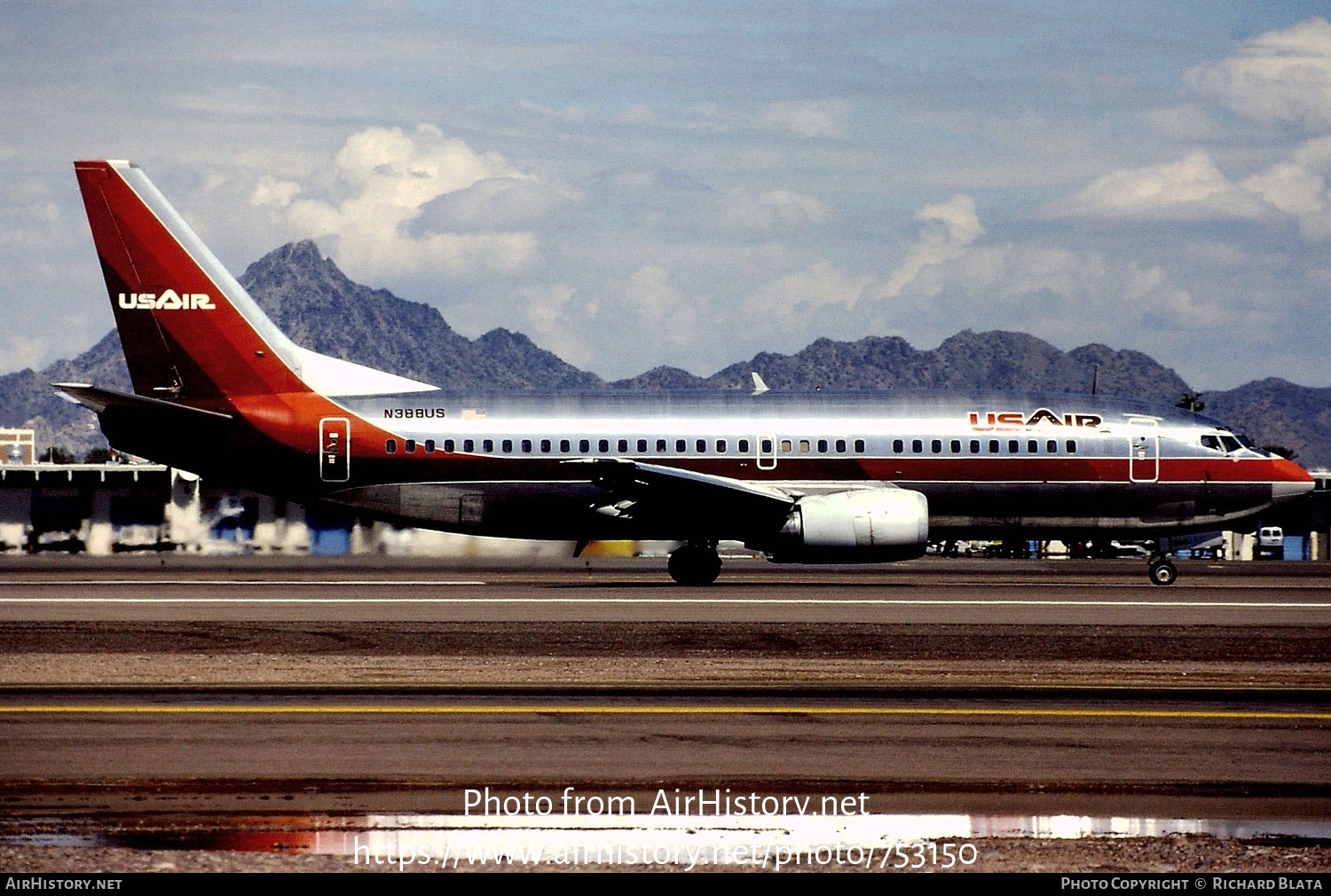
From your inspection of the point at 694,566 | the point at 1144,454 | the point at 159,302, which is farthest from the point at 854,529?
the point at 159,302

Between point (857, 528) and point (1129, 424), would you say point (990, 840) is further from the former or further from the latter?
point (1129, 424)

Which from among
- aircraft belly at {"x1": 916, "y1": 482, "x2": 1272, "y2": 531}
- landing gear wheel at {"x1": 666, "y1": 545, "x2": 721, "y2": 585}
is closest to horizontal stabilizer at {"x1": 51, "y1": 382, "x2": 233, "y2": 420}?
landing gear wheel at {"x1": 666, "y1": 545, "x2": 721, "y2": 585}

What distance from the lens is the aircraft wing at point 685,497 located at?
30453 mm

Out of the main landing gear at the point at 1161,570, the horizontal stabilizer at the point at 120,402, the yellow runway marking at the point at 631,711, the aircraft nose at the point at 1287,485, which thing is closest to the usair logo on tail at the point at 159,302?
the horizontal stabilizer at the point at 120,402

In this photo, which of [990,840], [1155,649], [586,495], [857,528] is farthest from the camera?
[586,495]

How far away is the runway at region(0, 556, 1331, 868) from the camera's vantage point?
34.0 feet

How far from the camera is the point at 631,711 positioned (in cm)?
1355

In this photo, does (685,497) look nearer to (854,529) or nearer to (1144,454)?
(854,529)

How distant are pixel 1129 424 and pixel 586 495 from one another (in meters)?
12.8

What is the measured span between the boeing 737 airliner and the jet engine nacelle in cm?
38

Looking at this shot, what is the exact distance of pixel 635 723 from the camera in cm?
1280

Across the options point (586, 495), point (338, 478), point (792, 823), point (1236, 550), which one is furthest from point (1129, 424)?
point (1236, 550)

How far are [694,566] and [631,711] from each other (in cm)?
1814

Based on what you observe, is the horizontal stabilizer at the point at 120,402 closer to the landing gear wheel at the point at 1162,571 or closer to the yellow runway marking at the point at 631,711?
the yellow runway marking at the point at 631,711
